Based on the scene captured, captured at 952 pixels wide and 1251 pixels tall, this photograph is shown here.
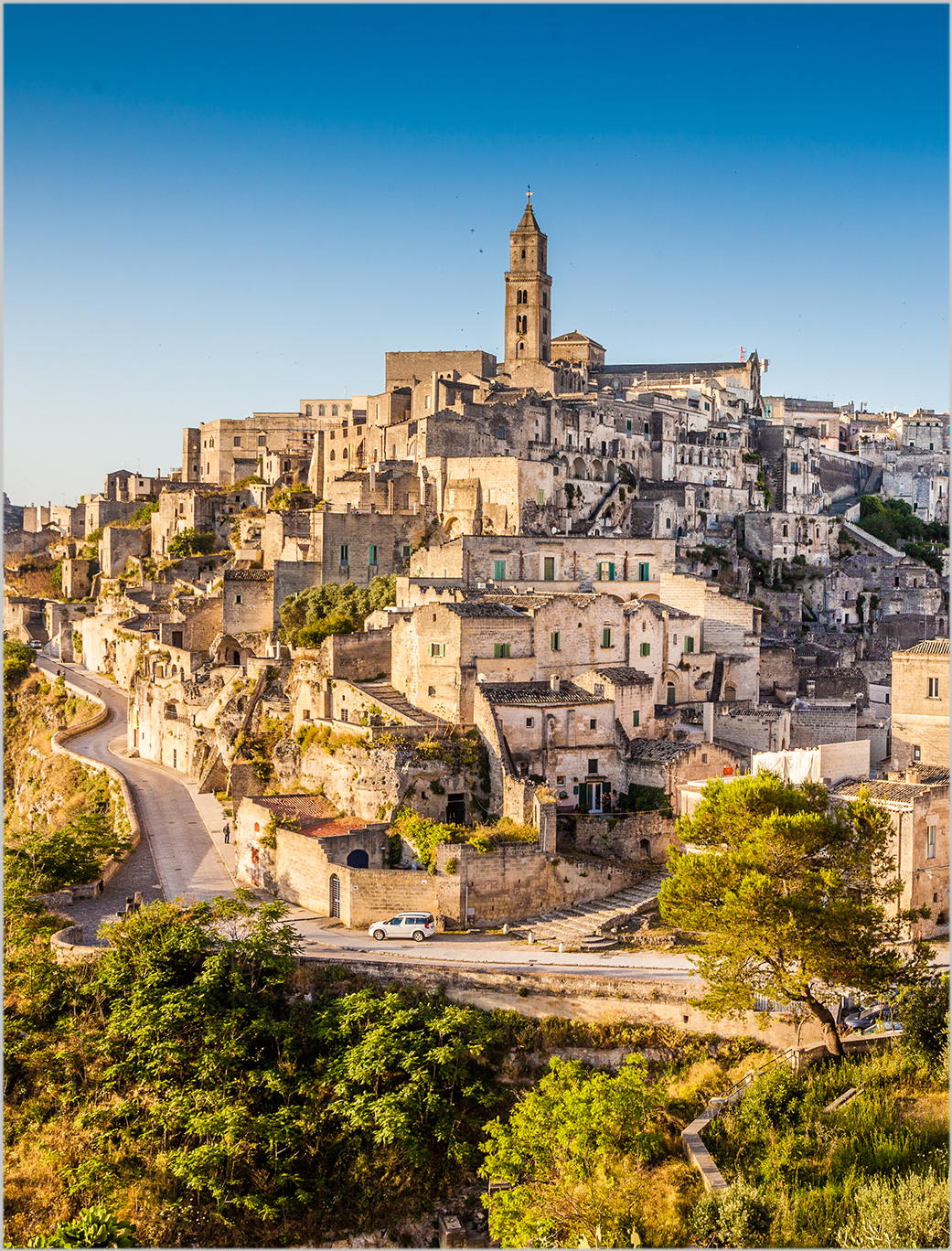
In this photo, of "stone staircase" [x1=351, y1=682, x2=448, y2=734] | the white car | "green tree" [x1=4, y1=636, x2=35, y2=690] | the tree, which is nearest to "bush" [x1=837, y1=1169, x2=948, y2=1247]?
the tree

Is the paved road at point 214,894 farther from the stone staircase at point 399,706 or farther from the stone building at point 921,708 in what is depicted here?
the stone building at point 921,708

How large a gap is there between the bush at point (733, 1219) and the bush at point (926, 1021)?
498 centimetres

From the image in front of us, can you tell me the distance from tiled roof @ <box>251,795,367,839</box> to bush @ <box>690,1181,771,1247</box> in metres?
13.5

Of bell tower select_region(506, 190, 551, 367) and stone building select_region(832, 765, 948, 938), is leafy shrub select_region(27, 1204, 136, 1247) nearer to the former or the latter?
stone building select_region(832, 765, 948, 938)

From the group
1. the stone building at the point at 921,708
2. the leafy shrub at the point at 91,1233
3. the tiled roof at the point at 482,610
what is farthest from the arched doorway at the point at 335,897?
the stone building at the point at 921,708

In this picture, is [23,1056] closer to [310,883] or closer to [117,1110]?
[117,1110]

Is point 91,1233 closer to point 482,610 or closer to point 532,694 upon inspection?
point 532,694

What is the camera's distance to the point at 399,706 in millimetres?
31031

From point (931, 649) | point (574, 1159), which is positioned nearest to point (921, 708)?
point (931, 649)

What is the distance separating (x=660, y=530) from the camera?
5459 cm

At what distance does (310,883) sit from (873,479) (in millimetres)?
64193

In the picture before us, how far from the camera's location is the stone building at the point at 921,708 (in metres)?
31.5

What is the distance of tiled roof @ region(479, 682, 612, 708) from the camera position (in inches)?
1162

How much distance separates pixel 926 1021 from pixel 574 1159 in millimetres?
6814
